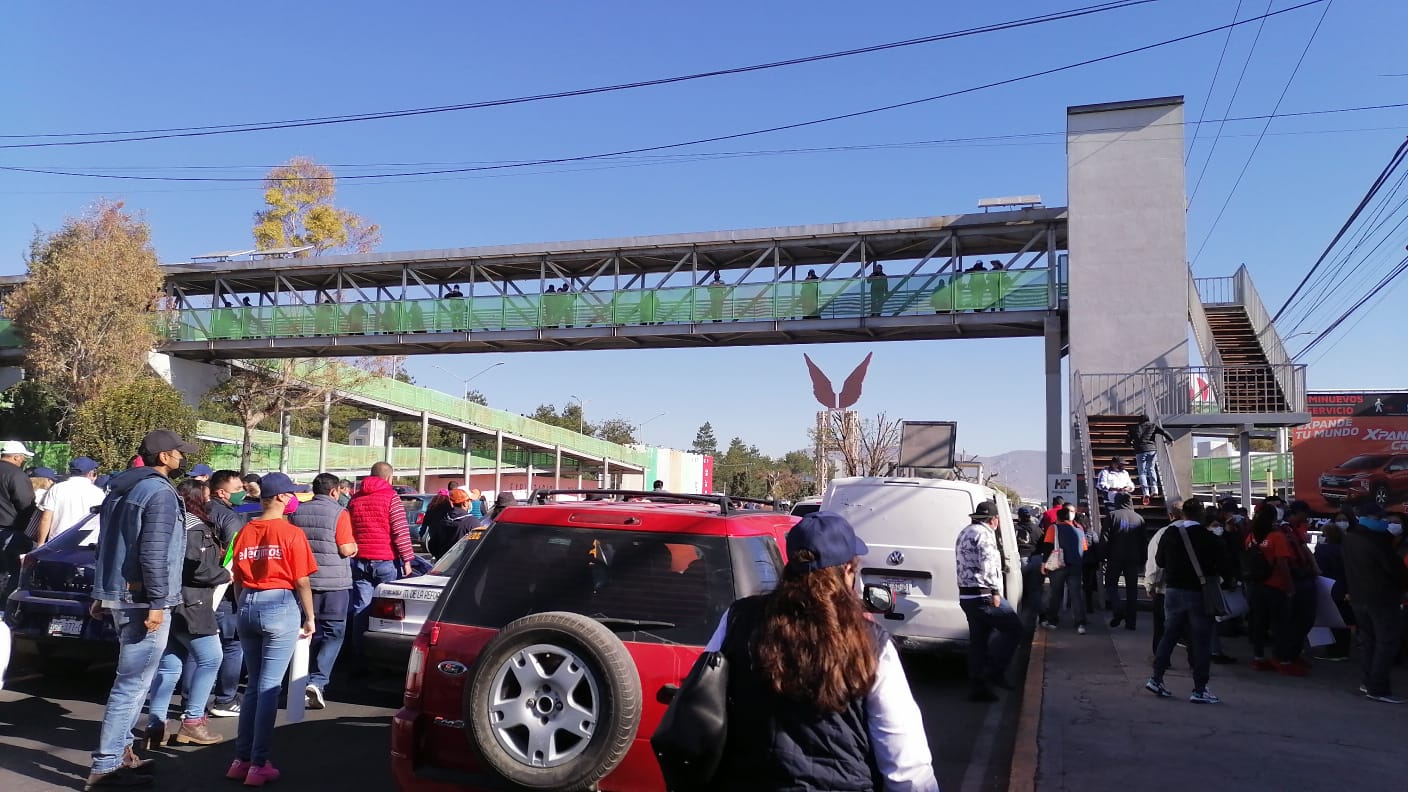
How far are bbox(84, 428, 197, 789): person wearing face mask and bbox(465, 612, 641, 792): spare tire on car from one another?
2.60m

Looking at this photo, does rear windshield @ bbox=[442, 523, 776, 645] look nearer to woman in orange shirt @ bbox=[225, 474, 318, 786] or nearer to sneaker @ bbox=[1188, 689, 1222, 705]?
woman in orange shirt @ bbox=[225, 474, 318, 786]

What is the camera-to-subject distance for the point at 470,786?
4262 millimetres

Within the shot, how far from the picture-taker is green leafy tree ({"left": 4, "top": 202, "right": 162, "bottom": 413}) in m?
30.8

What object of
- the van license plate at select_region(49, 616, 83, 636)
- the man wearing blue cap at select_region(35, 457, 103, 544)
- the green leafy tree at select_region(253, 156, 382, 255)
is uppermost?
the green leafy tree at select_region(253, 156, 382, 255)

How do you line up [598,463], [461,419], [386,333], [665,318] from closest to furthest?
[665,318], [386,333], [461,419], [598,463]

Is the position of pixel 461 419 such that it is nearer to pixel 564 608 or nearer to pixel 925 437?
pixel 925 437

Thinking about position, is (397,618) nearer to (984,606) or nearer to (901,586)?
(901,586)

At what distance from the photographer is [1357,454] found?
3297 cm

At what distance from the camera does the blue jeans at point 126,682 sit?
557 centimetres

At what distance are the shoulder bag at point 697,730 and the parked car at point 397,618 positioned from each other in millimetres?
5293

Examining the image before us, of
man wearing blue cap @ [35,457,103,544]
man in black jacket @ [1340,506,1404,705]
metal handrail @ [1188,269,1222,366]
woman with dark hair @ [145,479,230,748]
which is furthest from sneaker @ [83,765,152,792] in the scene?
metal handrail @ [1188,269,1222,366]

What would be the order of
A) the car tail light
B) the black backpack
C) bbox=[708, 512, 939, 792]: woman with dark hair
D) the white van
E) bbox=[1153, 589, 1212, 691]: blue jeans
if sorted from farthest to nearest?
1. the black backpack
2. the white van
3. bbox=[1153, 589, 1212, 691]: blue jeans
4. the car tail light
5. bbox=[708, 512, 939, 792]: woman with dark hair

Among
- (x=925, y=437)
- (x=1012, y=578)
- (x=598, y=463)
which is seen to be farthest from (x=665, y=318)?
(x=598, y=463)

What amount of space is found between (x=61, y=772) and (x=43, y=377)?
101 feet
